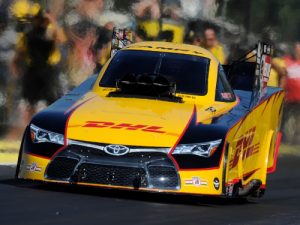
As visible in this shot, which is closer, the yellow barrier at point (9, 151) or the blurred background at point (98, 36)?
the yellow barrier at point (9, 151)

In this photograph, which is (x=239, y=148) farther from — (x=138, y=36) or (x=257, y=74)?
(x=138, y=36)

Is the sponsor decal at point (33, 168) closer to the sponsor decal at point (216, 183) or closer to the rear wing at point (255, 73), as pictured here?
the sponsor decal at point (216, 183)

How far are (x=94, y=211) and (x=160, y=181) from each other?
34.3 inches

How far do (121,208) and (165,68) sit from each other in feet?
8.37

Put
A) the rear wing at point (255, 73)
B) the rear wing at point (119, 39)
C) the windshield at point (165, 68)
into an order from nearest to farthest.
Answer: the windshield at point (165, 68) < the rear wing at point (255, 73) < the rear wing at point (119, 39)

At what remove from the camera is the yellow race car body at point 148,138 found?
9.02 m

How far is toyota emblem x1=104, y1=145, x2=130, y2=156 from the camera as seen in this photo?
9008 mm

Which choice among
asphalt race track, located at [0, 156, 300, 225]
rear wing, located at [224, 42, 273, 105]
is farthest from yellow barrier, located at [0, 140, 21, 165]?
rear wing, located at [224, 42, 273, 105]

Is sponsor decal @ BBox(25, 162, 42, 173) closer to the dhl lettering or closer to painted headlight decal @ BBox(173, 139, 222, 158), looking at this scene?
the dhl lettering

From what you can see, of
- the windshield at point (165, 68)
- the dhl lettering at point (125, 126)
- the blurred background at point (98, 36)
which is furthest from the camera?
the blurred background at point (98, 36)

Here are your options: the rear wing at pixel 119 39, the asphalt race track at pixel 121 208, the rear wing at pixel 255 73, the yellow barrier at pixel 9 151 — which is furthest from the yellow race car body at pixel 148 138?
the yellow barrier at pixel 9 151

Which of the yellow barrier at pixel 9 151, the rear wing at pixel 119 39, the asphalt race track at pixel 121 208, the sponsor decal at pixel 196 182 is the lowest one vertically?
the yellow barrier at pixel 9 151

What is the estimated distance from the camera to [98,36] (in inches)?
581

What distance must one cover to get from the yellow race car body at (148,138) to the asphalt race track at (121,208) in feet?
0.54
